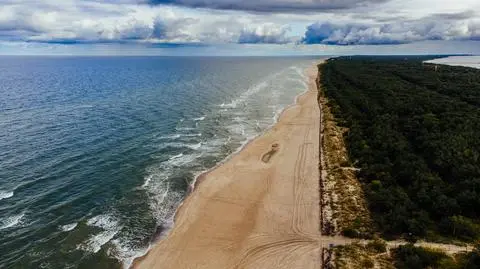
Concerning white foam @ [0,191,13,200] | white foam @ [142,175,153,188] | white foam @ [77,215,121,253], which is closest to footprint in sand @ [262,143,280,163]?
white foam @ [142,175,153,188]

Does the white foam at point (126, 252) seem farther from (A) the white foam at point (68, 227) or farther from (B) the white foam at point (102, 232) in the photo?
(A) the white foam at point (68, 227)

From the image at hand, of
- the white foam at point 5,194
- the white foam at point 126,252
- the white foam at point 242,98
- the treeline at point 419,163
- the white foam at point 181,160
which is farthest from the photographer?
the white foam at point 242,98

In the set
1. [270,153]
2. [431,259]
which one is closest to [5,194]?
[270,153]

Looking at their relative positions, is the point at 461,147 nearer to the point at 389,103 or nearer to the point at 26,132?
A: the point at 389,103

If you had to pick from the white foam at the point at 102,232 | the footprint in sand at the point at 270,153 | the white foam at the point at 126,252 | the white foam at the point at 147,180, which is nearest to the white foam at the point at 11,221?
the white foam at the point at 102,232

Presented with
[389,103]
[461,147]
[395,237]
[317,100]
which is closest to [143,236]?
[395,237]

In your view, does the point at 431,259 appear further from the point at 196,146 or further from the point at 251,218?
the point at 196,146

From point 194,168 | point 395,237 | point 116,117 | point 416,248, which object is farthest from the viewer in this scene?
point 116,117
